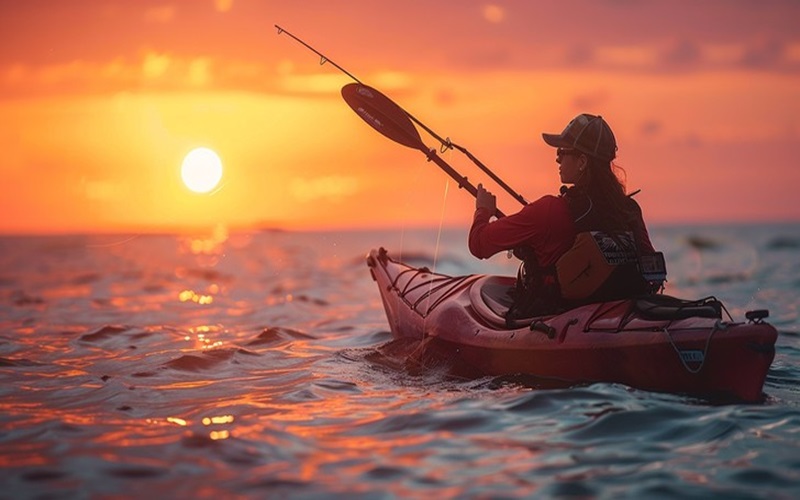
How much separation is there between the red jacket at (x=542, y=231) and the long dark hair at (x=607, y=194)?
15cm

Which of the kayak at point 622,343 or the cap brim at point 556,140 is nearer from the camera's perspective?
the kayak at point 622,343

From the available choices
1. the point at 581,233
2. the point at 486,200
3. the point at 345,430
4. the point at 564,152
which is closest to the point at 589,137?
the point at 564,152

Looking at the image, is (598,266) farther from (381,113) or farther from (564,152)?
(381,113)

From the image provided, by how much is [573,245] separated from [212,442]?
3.13m

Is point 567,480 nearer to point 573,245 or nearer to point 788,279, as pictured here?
point 573,245

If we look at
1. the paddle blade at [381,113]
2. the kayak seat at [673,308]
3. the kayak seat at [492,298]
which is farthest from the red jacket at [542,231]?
the paddle blade at [381,113]

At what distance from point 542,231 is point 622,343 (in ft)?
3.65

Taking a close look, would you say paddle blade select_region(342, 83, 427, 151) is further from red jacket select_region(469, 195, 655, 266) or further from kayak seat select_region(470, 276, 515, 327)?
red jacket select_region(469, 195, 655, 266)

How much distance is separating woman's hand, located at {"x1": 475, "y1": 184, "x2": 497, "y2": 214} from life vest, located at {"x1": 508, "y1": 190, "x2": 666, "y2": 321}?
920 mm

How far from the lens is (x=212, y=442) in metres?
5.76

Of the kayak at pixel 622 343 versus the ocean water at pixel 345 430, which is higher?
the kayak at pixel 622 343

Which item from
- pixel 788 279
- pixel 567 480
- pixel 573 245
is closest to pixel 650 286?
pixel 573 245

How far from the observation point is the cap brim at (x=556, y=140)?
24.3ft

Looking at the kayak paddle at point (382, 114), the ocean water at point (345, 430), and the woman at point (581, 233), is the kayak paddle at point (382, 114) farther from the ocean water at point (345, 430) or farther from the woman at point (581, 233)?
the woman at point (581, 233)
